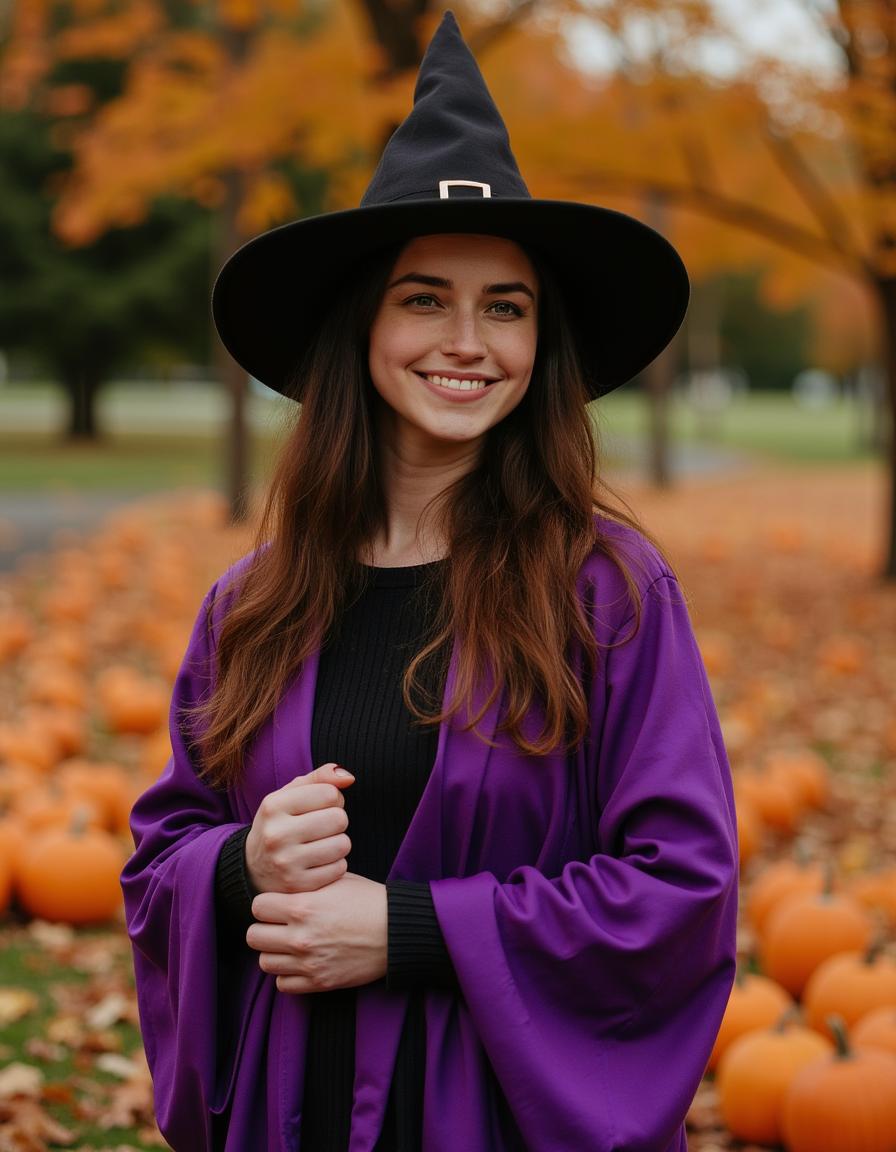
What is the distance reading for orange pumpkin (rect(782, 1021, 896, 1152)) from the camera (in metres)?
3.62

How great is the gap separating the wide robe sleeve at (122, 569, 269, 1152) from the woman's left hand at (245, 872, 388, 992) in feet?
0.51

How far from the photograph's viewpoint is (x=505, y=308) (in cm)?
224

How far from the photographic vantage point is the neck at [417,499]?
2.34 m

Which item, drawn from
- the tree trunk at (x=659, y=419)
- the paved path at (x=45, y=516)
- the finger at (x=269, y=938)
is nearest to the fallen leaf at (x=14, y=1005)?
the finger at (x=269, y=938)

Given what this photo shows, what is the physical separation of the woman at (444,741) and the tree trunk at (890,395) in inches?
400

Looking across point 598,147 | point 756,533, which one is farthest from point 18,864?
point 756,533

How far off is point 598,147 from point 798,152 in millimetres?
2424

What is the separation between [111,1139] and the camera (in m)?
3.79

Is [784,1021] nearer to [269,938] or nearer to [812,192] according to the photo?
[269,938]

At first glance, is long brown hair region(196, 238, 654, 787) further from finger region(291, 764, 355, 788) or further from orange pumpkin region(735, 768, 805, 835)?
orange pumpkin region(735, 768, 805, 835)

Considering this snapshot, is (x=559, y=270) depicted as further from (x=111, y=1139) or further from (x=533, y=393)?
(x=111, y=1139)

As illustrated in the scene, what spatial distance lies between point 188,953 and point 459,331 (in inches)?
40.9

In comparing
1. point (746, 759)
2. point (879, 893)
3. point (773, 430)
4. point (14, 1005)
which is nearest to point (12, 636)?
point (746, 759)

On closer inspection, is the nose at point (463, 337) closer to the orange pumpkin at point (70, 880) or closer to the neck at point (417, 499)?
the neck at point (417, 499)
